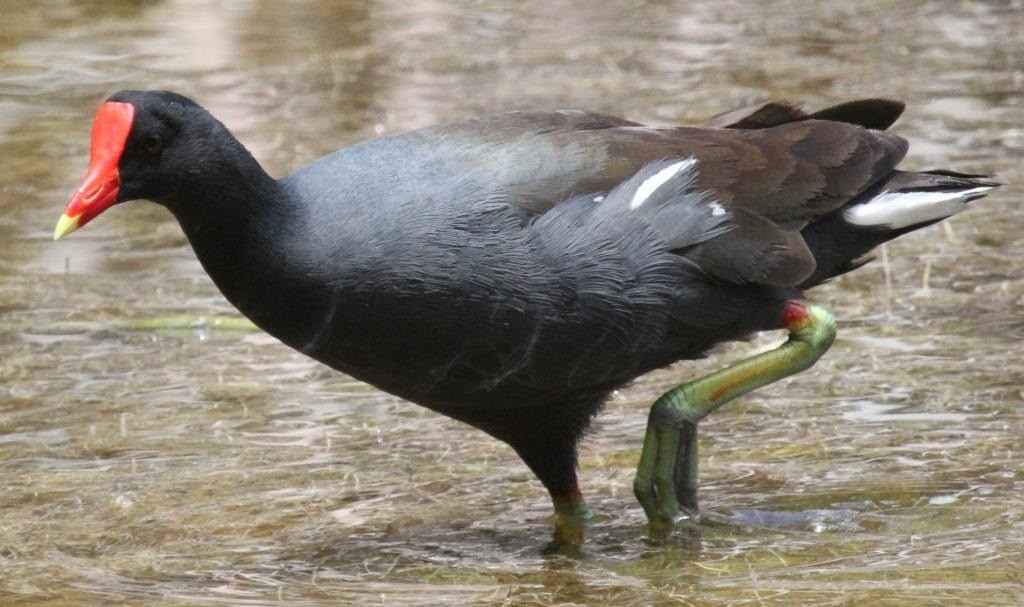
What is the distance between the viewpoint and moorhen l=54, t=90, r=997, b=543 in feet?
13.1

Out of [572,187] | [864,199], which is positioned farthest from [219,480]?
[864,199]

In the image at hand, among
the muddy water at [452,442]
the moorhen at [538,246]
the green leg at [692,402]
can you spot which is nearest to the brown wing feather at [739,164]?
the moorhen at [538,246]

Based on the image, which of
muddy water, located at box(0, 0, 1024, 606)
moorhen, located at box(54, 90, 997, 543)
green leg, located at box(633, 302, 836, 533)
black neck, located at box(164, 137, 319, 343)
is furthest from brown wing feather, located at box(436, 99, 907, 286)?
muddy water, located at box(0, 0, 1024, 606)

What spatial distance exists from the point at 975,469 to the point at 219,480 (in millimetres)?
1975

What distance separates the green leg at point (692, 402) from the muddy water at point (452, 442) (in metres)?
0.12

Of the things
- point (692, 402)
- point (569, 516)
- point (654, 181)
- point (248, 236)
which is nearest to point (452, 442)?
point (569, 516)

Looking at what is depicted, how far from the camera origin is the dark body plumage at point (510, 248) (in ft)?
13.1

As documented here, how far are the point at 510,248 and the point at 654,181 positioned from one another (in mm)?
457

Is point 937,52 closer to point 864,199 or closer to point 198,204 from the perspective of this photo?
point 864,199

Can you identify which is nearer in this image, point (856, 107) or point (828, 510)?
point (828, 510)

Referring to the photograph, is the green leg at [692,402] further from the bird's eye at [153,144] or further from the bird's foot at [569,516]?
the bird's eye at [153,144]

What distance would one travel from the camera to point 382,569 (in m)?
4.34

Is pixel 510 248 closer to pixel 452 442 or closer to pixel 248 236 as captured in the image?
pixel 248 236

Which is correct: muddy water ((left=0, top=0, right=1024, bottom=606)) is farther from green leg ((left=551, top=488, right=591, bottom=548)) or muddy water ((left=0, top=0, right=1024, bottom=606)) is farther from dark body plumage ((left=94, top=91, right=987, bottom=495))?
dark body plumage ((left=94, top=91, right=987, bottom=495))
